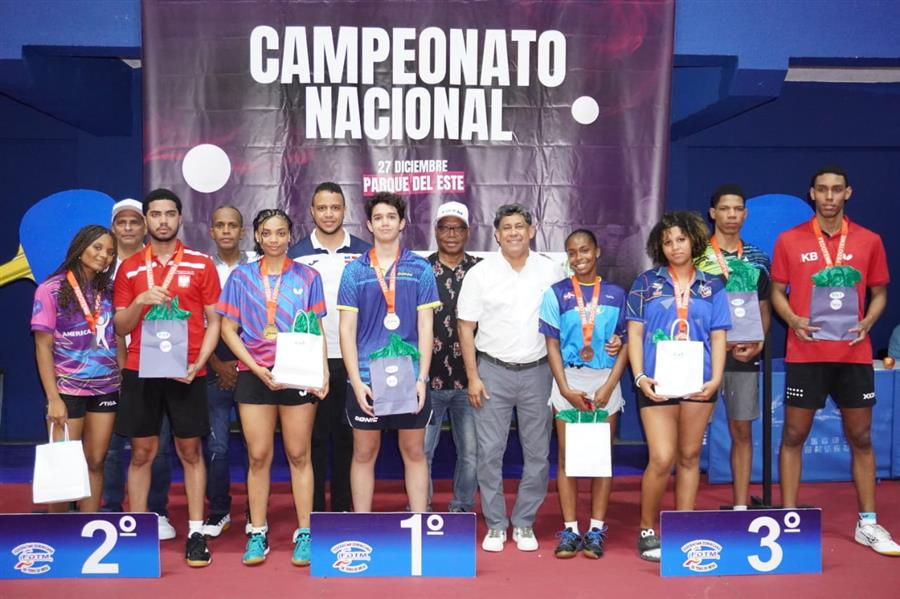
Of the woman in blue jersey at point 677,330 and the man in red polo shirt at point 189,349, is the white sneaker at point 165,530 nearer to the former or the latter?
the man in red polo shirt at point 189,349

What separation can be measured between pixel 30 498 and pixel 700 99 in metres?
4.59

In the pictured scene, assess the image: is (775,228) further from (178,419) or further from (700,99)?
(178,419)

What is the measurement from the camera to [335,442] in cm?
427

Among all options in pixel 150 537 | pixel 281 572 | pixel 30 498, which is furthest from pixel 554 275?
pixel 30 498

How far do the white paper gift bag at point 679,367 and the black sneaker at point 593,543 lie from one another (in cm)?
76

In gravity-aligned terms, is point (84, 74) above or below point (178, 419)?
above

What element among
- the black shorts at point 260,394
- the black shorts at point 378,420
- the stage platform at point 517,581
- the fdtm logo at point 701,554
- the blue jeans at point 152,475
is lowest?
the stage platform at point 517,581

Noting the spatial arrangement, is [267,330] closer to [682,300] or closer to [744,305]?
[682,300]

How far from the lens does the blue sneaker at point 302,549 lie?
146 inches

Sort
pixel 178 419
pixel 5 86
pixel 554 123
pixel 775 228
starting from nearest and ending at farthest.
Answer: pixel 178 419 < pixel 554 123 < pixel 5 86 < pixel 775 228

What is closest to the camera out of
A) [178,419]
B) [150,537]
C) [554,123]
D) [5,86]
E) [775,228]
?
[150,537]

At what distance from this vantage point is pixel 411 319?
370 centimetres

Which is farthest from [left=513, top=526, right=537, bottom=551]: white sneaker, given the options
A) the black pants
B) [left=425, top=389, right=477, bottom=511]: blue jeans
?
the black pants

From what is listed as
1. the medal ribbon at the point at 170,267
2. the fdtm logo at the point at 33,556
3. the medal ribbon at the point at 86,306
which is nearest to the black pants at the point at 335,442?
the medal ribbon at the point at 170,267
